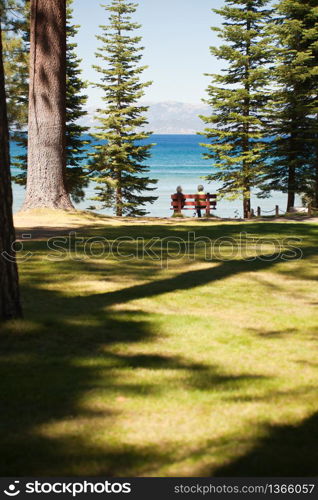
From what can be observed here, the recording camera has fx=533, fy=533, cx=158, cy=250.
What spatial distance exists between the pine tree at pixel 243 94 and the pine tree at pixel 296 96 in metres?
1.25

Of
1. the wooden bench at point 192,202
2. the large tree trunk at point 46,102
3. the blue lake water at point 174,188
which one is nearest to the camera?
the large tree trunk at point 46,102

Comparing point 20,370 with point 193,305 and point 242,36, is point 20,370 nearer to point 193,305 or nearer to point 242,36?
point 193,305

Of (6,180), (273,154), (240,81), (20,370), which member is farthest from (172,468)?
(240,81)

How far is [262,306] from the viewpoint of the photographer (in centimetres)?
599

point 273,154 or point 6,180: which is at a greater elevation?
point 273,154

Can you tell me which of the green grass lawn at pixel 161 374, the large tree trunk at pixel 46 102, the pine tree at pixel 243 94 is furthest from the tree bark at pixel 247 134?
the green grass lawn at pixel 161 374

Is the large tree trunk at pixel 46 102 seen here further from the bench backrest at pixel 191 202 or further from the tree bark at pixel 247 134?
the tree bark at pixel 247 134

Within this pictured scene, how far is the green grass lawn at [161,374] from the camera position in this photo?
2.96 m

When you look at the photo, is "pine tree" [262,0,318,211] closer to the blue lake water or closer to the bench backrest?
the blue lake water

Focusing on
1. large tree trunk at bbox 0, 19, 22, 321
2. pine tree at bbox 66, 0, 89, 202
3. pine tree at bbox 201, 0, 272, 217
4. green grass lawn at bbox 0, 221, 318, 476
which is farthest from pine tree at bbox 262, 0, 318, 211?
large tree trunk at bbox 0, 19, 22, 321

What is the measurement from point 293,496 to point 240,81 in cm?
2833

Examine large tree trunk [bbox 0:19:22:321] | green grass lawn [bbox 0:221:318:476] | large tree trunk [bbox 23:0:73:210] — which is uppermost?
large tree trunk [bbox 23:0:73:210]

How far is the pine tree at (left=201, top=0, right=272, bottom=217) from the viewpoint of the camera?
91.6 feet

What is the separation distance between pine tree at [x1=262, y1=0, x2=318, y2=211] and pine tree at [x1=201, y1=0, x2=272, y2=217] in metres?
1.25
